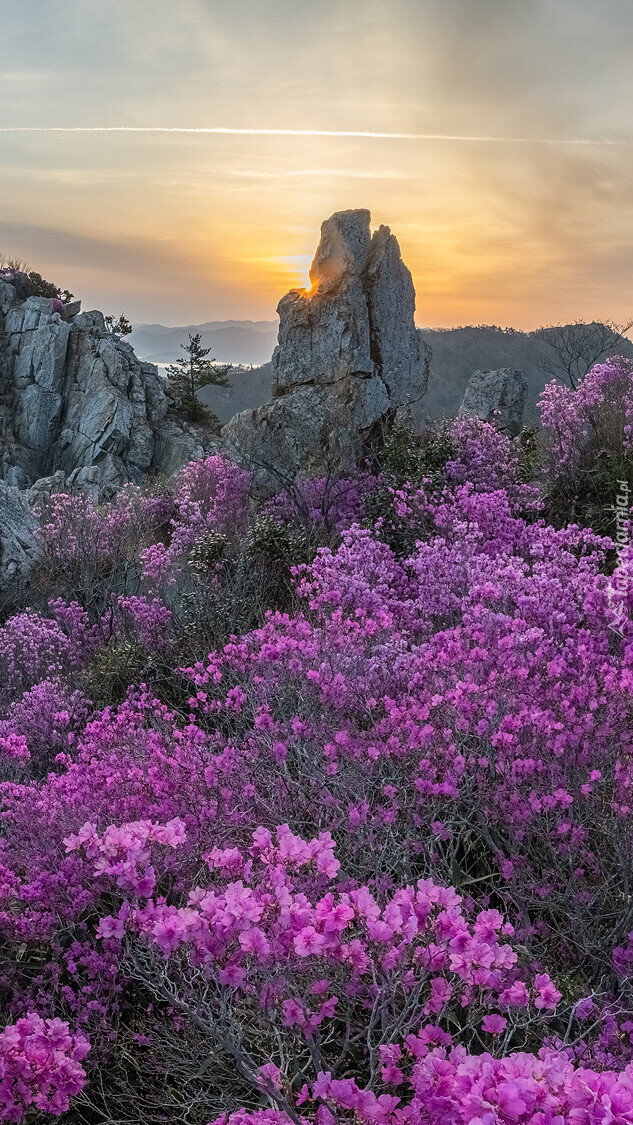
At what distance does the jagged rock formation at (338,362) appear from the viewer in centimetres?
1541

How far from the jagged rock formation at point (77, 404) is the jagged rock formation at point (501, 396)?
11910mm

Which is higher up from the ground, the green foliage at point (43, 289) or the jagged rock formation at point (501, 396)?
the green foliage at point (43, 289)

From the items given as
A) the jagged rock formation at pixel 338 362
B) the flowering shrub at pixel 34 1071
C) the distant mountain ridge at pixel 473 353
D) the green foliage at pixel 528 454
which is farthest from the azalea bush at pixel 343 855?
the distant mountain ridge at pixel 473 353

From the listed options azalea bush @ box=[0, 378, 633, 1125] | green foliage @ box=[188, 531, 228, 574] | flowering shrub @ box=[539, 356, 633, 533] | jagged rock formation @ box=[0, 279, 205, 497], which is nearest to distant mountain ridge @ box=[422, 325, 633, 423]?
jagged rock formation @ box=[0, 279, 205, 497]

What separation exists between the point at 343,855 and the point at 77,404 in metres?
28.0

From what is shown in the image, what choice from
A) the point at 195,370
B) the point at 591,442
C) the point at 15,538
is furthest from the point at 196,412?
the point at 591,442

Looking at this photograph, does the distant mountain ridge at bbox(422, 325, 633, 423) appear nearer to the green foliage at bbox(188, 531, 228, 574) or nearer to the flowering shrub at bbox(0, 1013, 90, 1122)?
the green foliage at bbox(188, 531, 228, 574)

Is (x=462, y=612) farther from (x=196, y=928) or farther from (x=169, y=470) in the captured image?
(x=169, y=470)

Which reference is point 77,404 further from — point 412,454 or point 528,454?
point 528,454

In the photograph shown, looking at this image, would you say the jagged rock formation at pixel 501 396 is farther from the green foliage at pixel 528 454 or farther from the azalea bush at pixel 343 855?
the azalea bush at pixel 343 855

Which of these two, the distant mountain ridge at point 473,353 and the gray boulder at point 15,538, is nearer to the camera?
the gray boulder at point 15,538

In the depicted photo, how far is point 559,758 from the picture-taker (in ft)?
15.9

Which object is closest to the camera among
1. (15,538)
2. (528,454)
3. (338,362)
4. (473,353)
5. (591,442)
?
(591,442)

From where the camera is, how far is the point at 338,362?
616 inches
